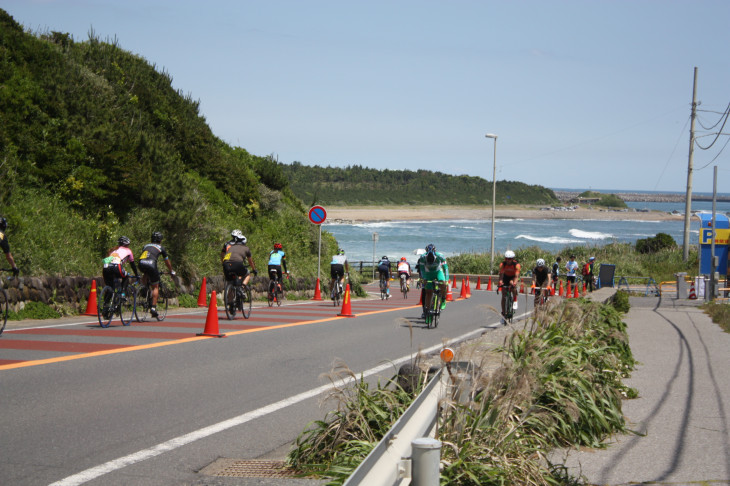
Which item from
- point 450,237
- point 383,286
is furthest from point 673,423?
point 450,237

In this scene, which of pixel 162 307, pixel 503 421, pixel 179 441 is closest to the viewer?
pixel 503 421

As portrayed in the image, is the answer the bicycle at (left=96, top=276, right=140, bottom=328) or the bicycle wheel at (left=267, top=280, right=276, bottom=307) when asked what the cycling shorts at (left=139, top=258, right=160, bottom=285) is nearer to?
the bicycle at (left=96, top=276, right=140, bottom=328)

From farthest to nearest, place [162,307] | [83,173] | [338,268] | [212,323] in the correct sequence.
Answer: [338,268] → [83,173] → [162,307] → [212,323]

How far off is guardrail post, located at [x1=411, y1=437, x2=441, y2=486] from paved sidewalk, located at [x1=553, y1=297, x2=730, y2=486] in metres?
2.17

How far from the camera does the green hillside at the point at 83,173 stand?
58.8ft

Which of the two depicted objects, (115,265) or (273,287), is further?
(273,287)

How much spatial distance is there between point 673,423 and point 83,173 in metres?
16.6

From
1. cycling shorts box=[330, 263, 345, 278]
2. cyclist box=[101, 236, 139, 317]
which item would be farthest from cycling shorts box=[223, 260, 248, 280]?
cycling shorts box=[330, 263, 345, 278]

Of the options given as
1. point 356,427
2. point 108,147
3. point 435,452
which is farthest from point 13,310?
point 435,452

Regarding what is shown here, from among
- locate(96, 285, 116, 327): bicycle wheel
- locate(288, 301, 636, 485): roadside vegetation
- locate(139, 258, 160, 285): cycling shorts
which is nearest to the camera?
locate(288, 301, 636, 485): roadside vegetation

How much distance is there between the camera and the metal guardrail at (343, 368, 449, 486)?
3305mm

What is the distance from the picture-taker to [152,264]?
15.0 meters

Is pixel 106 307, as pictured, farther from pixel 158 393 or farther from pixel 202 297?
pixel 158 393

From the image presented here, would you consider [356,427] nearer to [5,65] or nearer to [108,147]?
[108,147]
